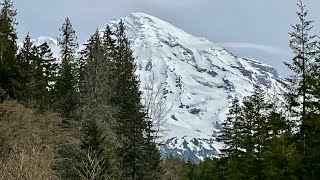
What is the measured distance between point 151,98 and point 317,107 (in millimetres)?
28569

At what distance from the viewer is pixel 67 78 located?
5675cm

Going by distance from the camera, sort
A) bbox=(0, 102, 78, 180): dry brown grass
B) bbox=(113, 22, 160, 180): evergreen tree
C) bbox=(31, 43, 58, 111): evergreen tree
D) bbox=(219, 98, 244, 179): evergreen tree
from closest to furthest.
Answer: bbox=(0, 102, 78, 180): dry brown grass → bbox=(31, 43, 58, 111): evergreen tree → bbox=(219, 98, 244, 179): evergreen tree → bbox=(113, 22, 160, 180): evergreen tree

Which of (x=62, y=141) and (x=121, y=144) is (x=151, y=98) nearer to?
(x=121, y=144)

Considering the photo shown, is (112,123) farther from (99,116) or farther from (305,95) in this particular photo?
(305,95)

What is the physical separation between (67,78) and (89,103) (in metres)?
11.5

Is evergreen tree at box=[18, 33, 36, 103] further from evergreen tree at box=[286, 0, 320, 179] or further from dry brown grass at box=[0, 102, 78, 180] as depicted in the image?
evergreen tree at box=[286, 0, 320, 179]

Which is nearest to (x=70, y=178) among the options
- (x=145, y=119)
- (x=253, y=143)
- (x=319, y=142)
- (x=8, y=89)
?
(x=8, y=89)

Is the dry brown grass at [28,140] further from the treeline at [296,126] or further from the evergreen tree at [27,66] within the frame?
the treeline at [296,126]

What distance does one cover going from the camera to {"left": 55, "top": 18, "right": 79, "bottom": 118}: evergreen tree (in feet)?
176

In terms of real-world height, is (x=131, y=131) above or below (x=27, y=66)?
below

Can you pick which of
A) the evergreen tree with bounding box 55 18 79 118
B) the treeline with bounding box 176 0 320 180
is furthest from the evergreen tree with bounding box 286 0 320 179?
the evergreen tree with bounding box 55 18 79 118

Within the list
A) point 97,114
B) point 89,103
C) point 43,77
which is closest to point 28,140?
point 97,114

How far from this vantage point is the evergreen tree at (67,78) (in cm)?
5378

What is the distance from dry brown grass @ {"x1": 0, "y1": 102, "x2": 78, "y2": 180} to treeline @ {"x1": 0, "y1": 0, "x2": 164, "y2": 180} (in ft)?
0.62
